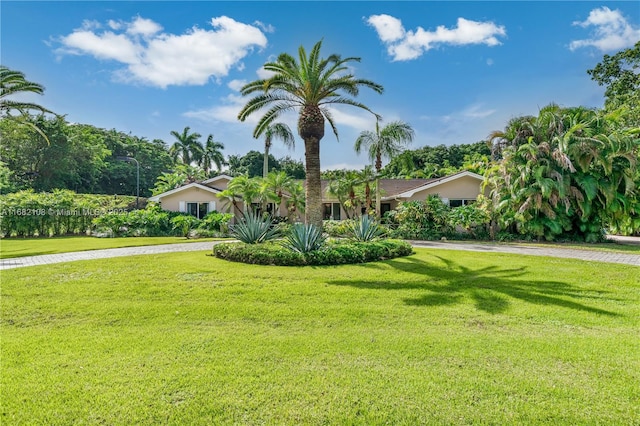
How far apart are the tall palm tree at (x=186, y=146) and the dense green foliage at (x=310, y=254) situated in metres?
37.3

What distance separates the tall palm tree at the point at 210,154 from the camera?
1842 inches

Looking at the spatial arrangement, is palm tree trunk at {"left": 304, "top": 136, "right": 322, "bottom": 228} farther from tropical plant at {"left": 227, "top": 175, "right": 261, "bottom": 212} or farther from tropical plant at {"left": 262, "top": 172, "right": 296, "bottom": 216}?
tropical plant at {"left": 227, "top": 175, "right": 261, "bottom": 212}

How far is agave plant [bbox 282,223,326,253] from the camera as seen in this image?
11.0 meters

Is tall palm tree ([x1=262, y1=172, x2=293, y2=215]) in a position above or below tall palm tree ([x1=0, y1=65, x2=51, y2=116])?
below

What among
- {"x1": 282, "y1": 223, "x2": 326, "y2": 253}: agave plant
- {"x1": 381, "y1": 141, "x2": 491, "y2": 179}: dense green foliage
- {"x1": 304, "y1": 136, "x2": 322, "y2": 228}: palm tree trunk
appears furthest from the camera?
{"x1": 381, "y1": 141, "x2": 491, "y2": 179}: dense green foliage

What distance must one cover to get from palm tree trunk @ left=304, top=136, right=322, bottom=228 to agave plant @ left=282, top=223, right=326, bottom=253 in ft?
3.73

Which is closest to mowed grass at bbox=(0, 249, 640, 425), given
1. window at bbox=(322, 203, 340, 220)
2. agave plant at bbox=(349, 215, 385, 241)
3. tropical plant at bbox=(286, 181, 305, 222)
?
agave plant at bbox=(349, 215, 385, 241)

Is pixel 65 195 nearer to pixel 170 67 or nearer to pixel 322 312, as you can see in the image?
pixel 170 67

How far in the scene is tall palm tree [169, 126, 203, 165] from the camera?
4497 cm

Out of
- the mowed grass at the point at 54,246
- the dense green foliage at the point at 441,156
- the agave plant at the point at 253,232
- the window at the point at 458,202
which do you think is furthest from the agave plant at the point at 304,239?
the dense green foliage at the point at 441,156

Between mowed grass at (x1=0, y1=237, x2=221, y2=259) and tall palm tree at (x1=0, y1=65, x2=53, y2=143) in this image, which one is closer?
mowed grass at (x1=0, y1=237, x2=221, y2=259)

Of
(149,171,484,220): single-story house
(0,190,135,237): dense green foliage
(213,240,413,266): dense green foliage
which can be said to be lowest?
(213,240,413,266): dense green foliage

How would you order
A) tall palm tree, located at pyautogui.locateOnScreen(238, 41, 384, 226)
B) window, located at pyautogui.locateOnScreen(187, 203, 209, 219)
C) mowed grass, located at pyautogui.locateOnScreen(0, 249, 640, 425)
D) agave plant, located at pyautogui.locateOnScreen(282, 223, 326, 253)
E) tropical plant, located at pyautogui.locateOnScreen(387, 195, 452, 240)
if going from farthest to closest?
window, located at pyautogui.locateOnScreen(187, 203, 209, 219) → tropical plant, located at pyautogui.locateOnScreen(387, 195, 452, 240) → tall palm tree, located at pyautogui.locateOnScreen(238, 41, 384, 226) → agave plant, located at pyautogui.locateOnScreen(282, 223, 326, 253) → mowed grass, located at pyautogui.locateOnScreen(0, 249, 640, 425)

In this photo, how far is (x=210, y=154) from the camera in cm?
4706
